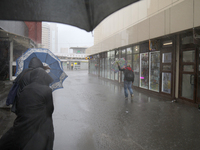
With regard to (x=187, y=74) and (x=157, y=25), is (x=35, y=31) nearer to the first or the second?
(x=157, y=25)

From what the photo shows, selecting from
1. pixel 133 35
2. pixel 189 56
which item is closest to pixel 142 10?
pixel 133 35

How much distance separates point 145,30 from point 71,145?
7.43 m

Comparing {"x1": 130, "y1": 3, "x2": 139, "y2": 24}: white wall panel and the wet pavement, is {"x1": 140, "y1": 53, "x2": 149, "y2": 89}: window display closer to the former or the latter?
{"x1": 130, "y1": 3, "x2": 139, "y2": 24}: white wall panel

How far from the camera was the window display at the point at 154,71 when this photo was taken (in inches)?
355

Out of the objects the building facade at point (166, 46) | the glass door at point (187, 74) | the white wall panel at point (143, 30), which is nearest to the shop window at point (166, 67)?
the building facade at point (166, 46)

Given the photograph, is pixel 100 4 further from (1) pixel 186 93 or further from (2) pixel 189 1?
(1) pixel 186 93

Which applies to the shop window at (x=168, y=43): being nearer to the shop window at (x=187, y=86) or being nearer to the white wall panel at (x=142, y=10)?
the shop window at (x=187, y=86)

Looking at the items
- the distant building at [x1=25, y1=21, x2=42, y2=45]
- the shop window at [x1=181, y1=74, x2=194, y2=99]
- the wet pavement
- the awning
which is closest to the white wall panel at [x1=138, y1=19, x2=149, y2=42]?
the shop window at [x1=181, y1=74, x2=194, y2=99]

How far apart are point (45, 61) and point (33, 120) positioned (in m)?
1.98

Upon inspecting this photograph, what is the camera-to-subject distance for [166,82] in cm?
835

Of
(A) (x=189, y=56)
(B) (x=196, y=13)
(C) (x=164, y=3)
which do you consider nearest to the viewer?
(B) (x=196, y=13)

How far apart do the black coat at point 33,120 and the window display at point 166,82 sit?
24.3ft

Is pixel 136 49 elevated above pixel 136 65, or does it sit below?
above

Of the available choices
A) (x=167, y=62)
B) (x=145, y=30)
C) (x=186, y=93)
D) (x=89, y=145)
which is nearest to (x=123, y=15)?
(x=145, y=30)
